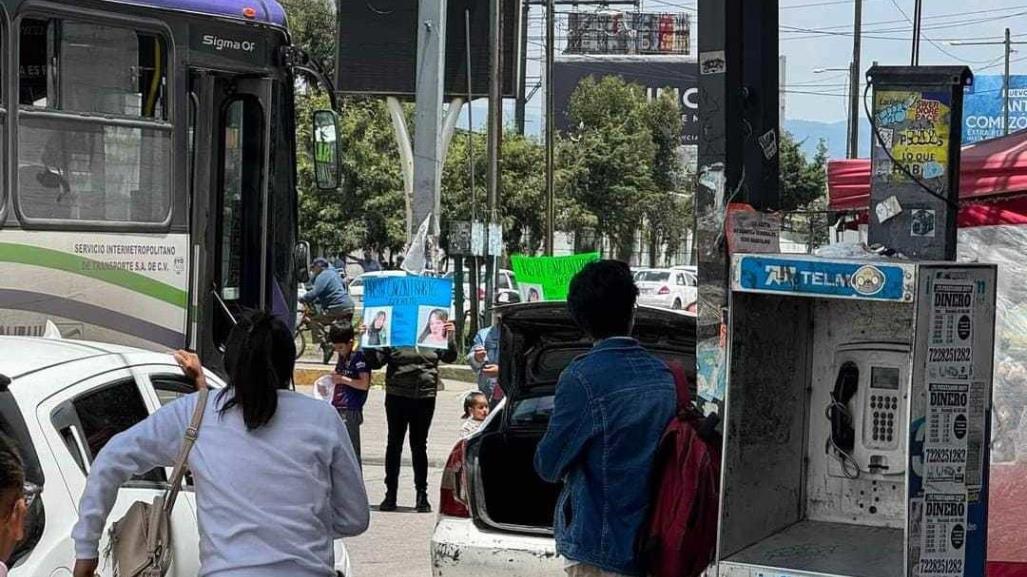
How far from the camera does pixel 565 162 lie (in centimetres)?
5028

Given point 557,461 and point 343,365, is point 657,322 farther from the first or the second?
point 343,365

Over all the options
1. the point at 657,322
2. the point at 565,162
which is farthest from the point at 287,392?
the point at 565,162

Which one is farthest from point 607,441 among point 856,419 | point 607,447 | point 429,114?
point 429,114

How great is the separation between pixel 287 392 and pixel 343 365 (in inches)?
283

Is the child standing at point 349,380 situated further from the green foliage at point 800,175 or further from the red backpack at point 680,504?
the green foliage at point 800,175

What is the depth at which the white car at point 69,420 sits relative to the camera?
4.91 metres

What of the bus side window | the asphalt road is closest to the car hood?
the asphalt road

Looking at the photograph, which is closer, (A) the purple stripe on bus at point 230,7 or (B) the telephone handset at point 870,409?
(B) the telephone handset at point 870,409

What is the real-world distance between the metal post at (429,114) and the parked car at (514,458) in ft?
37.2

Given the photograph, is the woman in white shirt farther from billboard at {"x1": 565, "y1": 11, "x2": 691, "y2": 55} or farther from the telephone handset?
billboard at {"x1": 565, "y1": 11, "x2": 691, "y2": 55}

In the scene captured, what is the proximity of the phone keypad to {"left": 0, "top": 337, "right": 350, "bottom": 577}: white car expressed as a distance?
2495 millimetres

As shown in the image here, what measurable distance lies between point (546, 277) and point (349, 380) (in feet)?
21.1

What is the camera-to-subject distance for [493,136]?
96.7 feet

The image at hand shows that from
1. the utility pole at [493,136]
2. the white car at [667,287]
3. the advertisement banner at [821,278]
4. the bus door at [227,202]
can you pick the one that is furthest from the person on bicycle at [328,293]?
the white car at [667,287]
